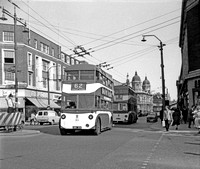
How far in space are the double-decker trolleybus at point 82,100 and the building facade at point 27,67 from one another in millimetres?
23220

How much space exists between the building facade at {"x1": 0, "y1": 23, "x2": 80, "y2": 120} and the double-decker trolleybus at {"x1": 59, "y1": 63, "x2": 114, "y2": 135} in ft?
76.2

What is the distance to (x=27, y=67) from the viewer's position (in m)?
46.4

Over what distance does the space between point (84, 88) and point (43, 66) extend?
3635 cm

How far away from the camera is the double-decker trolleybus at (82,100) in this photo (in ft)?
56.8

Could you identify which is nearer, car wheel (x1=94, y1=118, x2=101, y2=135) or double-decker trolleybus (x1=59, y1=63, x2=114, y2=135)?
double-decker trolleybus (x1=59, y1=63, x2=114, y2=135)

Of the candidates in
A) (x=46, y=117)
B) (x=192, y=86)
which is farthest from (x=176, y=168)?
(x=46, y=117)

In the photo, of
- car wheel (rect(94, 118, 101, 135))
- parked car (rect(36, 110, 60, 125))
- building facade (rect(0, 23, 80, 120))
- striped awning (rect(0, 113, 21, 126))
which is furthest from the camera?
building facade (rect(0, 23, 80, 120))

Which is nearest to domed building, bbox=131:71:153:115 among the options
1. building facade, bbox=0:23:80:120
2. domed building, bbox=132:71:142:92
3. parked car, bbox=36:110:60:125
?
domed building, bbox=132:71:142:92

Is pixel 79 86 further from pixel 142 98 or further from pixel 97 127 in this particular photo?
pixel 142 98

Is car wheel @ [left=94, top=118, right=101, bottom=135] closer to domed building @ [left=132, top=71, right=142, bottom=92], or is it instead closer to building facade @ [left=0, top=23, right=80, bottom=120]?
building facade @ [left=0, top=23, right=80, bottom=120]

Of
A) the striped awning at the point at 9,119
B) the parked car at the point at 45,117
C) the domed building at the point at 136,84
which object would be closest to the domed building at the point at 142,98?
the domed building at the point at 136,84

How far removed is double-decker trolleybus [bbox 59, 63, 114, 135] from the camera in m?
17.3

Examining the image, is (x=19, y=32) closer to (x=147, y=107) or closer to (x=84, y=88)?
(x=84, y=88)

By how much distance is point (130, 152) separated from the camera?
10.5 metres
